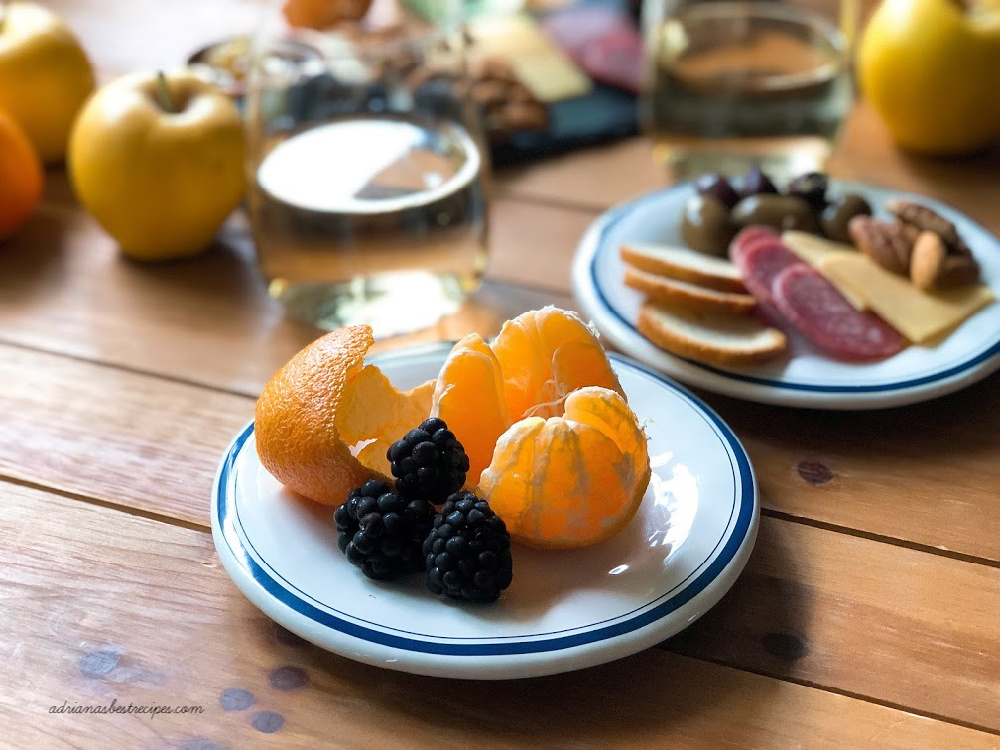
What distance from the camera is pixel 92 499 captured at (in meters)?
0.81

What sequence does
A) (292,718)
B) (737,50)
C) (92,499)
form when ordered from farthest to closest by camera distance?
(737,50) < (92,499) < (292,718)

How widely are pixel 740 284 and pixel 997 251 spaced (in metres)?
0.26

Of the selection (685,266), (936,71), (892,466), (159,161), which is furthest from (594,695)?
(936,71)

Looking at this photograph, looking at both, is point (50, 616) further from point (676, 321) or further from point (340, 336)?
point (676, 321)

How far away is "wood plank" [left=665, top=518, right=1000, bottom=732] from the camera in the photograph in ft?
2.13

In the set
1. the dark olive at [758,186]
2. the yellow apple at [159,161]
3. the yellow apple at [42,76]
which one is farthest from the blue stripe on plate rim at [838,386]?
the yellow apple at [42,76]

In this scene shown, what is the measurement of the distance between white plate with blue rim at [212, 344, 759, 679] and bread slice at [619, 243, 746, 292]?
0.21m

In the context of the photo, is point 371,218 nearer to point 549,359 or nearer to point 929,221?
point 549,359

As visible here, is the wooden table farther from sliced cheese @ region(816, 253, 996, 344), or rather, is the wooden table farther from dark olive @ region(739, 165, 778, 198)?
dark olive @ region(739, 165, 778, 198)

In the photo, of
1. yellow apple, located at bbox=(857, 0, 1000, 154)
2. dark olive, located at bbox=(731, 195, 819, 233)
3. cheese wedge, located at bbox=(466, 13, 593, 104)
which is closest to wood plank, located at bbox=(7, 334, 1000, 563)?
dark olive, located at bbox=(731, 195, 819, 233)

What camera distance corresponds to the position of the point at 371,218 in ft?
3.05

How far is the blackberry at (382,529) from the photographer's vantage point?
2.11 feet

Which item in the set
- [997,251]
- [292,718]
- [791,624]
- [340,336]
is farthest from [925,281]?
[292,718]

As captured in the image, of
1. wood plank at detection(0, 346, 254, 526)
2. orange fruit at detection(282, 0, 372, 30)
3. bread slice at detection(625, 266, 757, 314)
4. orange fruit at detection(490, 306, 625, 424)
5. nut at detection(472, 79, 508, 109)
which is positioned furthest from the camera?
nut at detection(472, 79, 508, 109)
